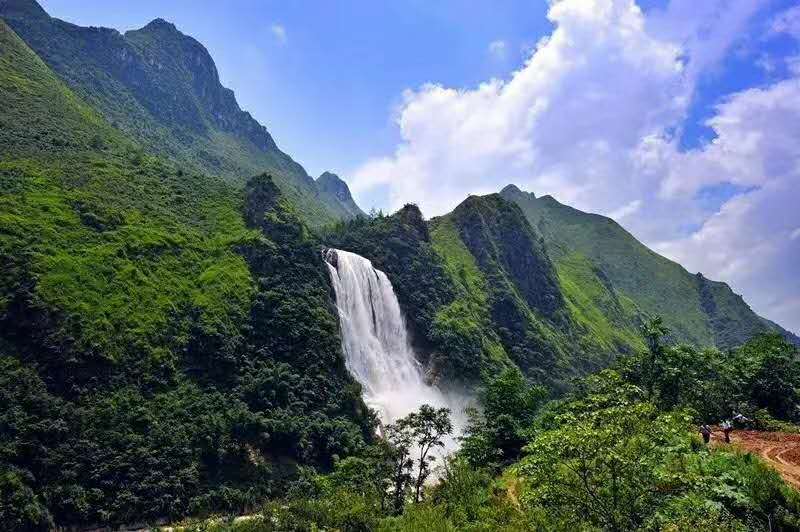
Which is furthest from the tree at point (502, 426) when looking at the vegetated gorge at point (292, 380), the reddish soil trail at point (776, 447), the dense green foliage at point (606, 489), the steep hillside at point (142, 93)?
the steep hillside at point (142, 93)

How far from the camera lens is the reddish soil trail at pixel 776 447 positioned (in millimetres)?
24567

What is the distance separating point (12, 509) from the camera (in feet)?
117

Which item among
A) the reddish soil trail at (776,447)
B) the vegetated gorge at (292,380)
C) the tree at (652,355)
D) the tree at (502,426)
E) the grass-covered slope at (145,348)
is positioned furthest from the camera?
the tree at (652,355)

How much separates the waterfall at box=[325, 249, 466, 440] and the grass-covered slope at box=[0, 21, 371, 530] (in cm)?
372

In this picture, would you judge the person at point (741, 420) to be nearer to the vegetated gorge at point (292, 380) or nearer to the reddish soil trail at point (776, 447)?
the vegetated gorge at point (292, 380)

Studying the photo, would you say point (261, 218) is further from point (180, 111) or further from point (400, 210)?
point (180, 111)

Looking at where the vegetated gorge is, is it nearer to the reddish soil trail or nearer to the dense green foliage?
the dense green foliage

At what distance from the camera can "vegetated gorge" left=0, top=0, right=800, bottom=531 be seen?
703 inches

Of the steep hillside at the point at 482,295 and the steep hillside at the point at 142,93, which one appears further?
the steep hillside at the point at 142,93

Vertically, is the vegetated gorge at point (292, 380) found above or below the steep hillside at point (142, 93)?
below

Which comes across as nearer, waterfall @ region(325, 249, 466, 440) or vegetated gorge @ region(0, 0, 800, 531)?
vegetated gorge @ region(0, 0, 800, 531)

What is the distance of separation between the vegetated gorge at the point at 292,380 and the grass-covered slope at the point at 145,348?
0.72ft

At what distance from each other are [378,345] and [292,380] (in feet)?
60.6

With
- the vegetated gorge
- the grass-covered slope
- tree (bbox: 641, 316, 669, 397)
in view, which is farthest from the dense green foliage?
tree (bbox: 641, 316, 669, 397)
